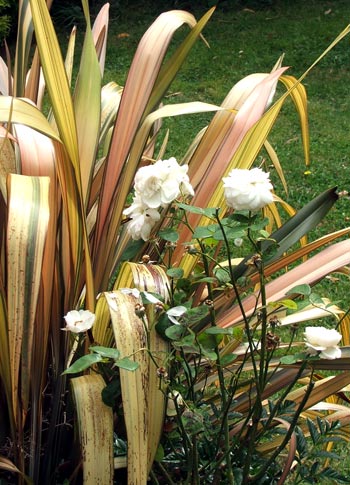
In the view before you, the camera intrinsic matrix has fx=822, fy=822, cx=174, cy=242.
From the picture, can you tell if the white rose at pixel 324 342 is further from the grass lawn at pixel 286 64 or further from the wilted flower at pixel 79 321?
A: the grass lawn at pixel 286 64

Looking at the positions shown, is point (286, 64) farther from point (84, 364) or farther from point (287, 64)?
point (84, 364)

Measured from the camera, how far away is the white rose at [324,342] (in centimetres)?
131

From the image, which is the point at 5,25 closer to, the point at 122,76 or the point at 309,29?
the point at 122,76

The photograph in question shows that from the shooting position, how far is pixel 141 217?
1.39 meters

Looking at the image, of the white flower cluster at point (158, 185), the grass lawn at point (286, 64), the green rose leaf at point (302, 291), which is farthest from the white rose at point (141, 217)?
the grass lawn at point (286, 64)

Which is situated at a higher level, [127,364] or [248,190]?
[248,190]

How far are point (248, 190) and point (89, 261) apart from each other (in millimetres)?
427

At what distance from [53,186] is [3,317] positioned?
1.07 feet

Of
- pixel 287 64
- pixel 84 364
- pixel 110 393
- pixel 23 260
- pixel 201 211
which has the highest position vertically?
pixel 201 211

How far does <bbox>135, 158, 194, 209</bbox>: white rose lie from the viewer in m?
1.32

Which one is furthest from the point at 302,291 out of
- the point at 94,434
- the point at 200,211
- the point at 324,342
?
the point at 94,434

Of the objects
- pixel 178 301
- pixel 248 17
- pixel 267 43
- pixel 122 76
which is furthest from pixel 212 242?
pixel 248 17

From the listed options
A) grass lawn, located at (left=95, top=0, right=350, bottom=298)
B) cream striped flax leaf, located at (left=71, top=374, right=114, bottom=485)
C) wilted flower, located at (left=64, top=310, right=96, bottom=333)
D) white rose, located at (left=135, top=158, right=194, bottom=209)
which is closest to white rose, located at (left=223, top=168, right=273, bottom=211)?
white rose, located at (left=135, top=158, right=194, bottom=209)

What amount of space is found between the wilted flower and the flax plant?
0.04m
